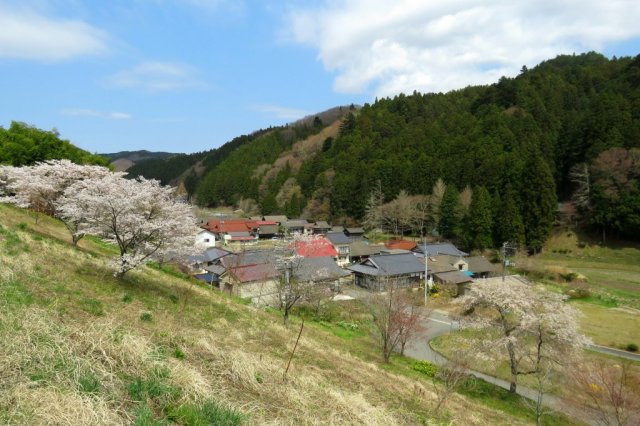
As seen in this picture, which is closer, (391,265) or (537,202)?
(391,265)

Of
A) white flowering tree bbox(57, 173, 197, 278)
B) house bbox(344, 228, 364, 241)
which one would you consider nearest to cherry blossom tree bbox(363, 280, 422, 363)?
white flowering tree bbox(57, 173, 197, 278)

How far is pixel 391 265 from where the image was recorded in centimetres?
3722

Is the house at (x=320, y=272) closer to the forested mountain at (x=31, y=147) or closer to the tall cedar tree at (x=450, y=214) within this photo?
the forested mountain at (x=31, y=147)

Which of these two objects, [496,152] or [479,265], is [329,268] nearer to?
[479,265]

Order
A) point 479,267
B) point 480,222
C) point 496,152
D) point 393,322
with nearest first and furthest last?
point 393,322, point 479,267, point 480,222, point 496,152

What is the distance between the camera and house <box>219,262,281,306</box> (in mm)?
29031

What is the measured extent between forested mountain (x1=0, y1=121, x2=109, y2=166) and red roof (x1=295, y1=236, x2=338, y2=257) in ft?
67.7

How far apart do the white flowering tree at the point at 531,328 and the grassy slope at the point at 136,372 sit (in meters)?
7.82

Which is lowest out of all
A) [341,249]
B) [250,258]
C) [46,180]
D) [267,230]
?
[341,249]

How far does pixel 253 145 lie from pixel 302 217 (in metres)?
61.3

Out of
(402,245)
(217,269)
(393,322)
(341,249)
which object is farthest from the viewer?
(402,245)

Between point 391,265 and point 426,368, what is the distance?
20.0m

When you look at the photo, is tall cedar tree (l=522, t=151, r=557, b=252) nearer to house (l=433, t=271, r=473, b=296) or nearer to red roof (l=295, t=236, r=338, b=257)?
house (l=433, t=271, r=473, b=296)

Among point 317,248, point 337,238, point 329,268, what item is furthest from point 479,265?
point 337,238
